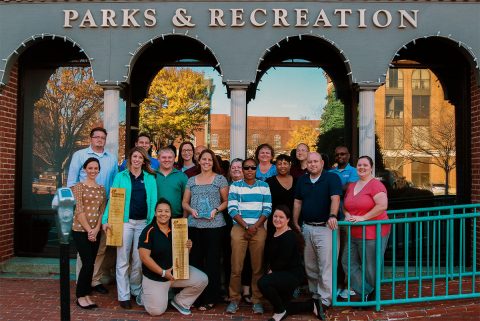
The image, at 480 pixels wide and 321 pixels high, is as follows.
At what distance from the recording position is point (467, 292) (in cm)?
534

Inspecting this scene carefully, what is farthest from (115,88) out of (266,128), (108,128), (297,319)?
(297,319)

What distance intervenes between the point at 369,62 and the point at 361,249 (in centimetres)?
285

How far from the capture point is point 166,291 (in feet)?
16.5

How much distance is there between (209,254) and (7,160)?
12.8ft

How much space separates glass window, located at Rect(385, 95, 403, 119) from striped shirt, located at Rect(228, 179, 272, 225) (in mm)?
3357

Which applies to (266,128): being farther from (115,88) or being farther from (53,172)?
(53,172)

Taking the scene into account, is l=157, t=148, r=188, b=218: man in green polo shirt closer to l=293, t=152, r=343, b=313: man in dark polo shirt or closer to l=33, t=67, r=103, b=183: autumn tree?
l=293, t=152, r=343, b=313: man in dark polo shirt

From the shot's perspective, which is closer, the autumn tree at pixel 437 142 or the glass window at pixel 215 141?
the autumn tree at pixel 437 142

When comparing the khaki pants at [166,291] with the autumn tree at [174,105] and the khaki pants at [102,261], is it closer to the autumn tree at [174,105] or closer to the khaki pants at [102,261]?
the khaki pants at [102,261]

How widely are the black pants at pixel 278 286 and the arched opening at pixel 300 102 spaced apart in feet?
10.6

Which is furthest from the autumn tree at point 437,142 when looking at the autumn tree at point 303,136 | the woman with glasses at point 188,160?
the woman with glasses at point 188,160

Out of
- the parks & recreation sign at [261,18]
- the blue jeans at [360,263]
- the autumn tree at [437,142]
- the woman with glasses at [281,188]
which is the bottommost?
the blue jeans at [360,263]

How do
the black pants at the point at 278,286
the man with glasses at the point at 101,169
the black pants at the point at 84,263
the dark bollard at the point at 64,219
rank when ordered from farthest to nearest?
1. the man with glasses at the point at 101,169
2. the black pants at the point at 84,263
3. the black pants at the point at 278,286
4. the dark bollard at the point at 64,219

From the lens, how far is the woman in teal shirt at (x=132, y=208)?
17.2 ft
